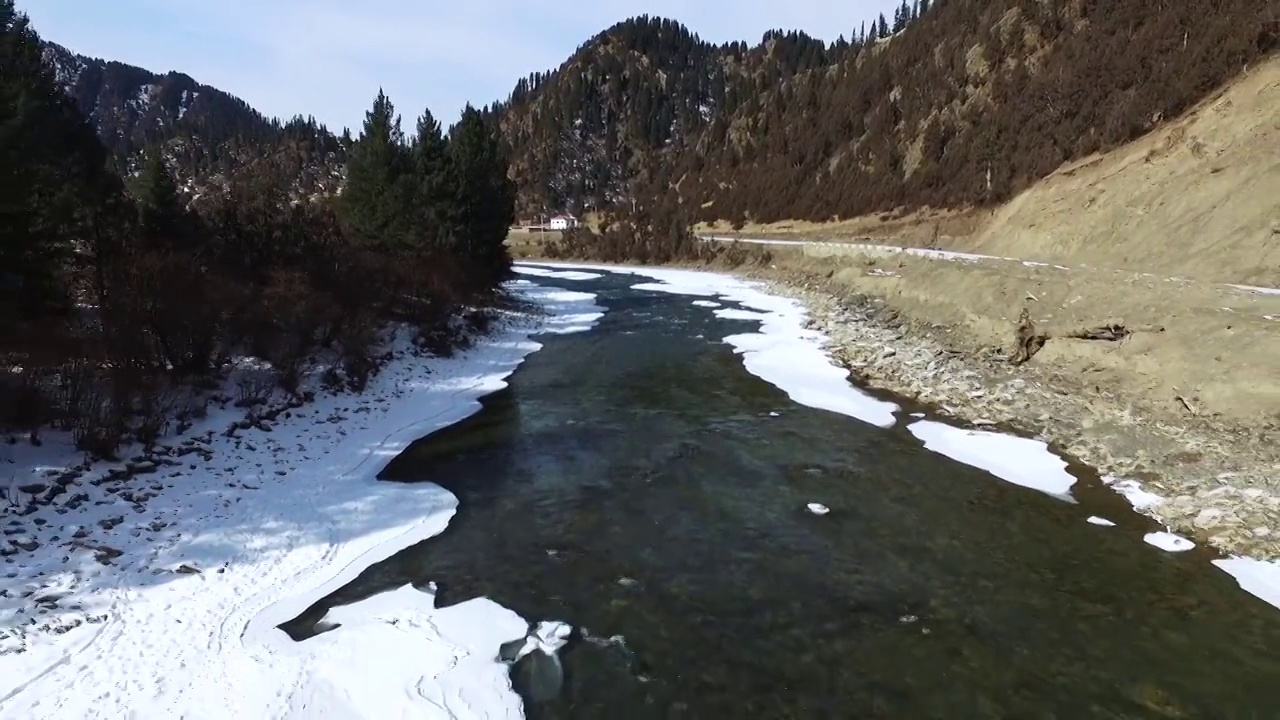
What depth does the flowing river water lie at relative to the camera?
7988 millimetres

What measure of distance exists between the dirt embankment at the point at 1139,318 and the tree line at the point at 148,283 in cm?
1596

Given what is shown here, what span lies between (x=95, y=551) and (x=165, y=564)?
0.89 metres

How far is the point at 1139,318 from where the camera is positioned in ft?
61.3

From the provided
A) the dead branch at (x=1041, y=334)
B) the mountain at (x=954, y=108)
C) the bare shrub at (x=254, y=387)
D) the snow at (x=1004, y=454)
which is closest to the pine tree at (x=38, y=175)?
the bare shrub at (x=254, y=387)

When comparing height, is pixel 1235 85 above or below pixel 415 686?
above

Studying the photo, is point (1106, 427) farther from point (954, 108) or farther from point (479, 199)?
point (954, 108)

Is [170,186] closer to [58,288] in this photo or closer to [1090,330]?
[58,288]

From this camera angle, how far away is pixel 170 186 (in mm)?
21047

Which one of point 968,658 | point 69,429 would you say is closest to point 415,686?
point 968,658

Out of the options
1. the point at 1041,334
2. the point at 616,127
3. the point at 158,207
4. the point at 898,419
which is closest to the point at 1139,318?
the point at 1041,334

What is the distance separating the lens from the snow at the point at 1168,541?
10977mm

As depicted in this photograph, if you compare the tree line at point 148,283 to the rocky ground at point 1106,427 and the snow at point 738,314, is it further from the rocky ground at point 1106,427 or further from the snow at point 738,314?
the rocky ground at point 1106,427

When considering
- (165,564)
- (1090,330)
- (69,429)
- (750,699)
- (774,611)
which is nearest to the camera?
(750,699)

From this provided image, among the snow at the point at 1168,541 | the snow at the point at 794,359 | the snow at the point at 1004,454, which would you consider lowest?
the snow at the point at 1168,541
